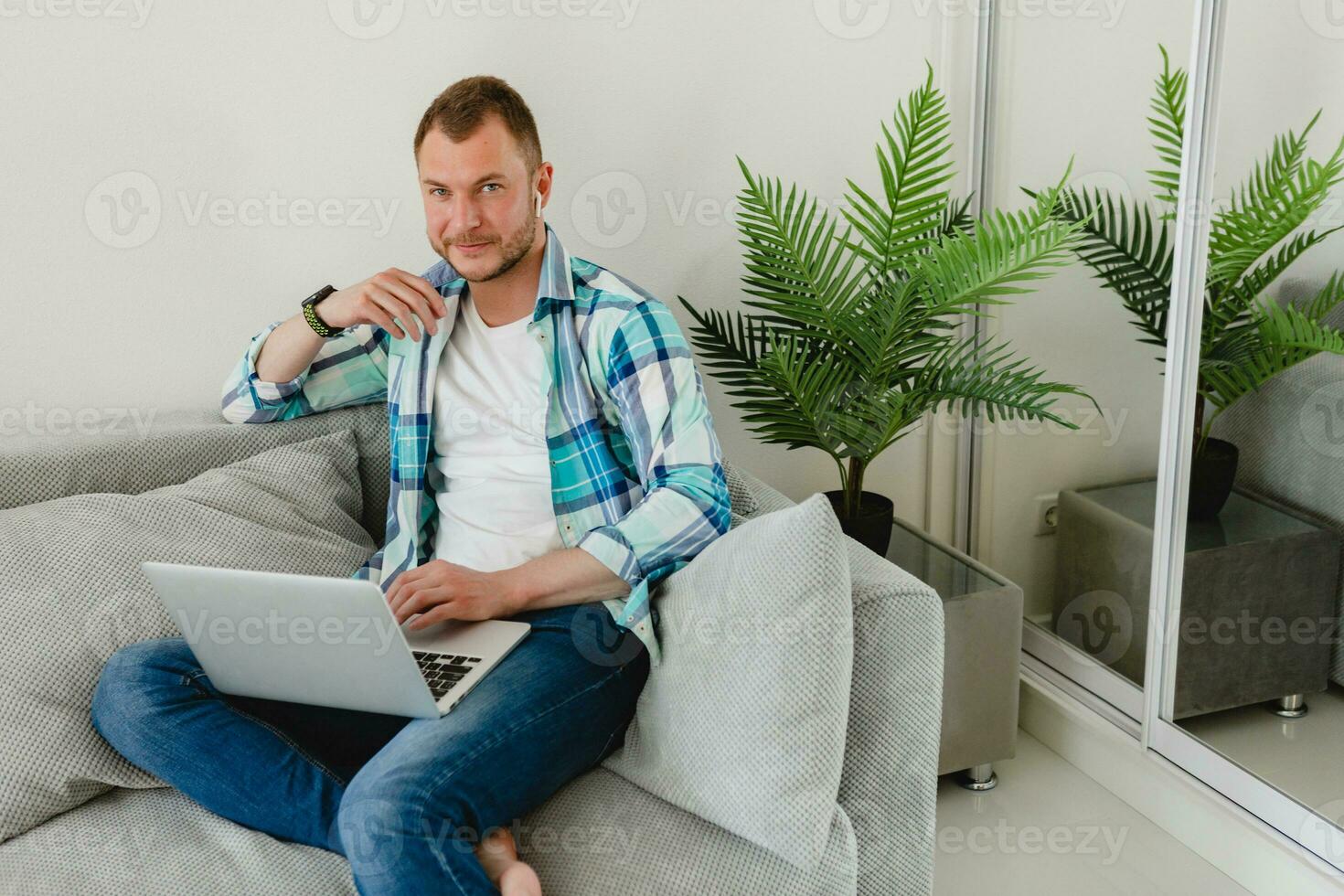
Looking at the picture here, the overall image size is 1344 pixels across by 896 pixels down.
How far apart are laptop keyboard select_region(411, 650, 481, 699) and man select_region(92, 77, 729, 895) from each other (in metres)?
Answer: 0.03

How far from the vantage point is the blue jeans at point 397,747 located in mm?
1227

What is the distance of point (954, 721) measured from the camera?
201cm

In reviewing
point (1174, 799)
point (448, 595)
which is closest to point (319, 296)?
point (448, 595)

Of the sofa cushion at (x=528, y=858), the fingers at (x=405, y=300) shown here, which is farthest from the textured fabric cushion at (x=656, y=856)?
the fingers at (x=405, y=300)

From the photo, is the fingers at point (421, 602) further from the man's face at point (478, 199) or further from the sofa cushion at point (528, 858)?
the man's face at point (478, 199)

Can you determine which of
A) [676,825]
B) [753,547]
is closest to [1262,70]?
[753,547]

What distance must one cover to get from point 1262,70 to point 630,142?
105 centimetres

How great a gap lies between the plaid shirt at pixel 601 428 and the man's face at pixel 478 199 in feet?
0.22

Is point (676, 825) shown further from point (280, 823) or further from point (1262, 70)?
point (1262, 70)

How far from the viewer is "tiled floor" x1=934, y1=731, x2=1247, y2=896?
1.82 m

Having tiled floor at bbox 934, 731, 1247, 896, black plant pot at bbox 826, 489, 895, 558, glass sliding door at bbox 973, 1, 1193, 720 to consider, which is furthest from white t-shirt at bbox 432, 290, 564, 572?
glass sliding door at bbox 973, 1, 1193, 720

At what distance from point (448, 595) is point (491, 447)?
0.32m

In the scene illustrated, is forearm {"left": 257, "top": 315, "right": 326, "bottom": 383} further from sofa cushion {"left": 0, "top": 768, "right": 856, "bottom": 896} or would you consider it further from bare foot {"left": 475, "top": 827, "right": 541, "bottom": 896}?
bare foot {"left": 475, "top": 827, "right": 541, "bottom": 896}

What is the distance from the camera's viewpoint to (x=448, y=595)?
149cm
